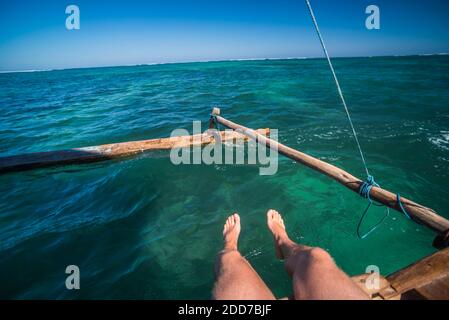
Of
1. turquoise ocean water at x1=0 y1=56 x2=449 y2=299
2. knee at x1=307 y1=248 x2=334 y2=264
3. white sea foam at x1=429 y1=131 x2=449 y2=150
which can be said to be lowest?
turquoise ocean water at x1=0 y1=56 x2=449 y2=299

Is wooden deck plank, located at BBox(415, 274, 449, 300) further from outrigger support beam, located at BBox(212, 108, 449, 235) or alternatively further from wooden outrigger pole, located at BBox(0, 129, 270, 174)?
wooden outrigger pole, located at BBox(0, 129, 270, 174)

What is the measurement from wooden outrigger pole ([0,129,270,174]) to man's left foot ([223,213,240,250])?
3497 millimetres

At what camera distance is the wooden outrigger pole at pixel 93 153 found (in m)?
6.03

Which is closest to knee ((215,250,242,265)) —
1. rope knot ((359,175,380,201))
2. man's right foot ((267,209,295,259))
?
man's right foot ((267,209,295,259))

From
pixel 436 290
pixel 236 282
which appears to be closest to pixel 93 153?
pixel 236 282

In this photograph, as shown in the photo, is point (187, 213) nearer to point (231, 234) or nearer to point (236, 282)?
point (231, 234)

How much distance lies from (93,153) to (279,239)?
218 inches

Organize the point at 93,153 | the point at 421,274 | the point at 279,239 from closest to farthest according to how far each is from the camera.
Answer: the point at 421,274 < the point at 279,239 < the point at 93,153

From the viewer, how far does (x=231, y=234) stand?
145 inches

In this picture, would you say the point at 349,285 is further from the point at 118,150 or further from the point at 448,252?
the point at 118,150

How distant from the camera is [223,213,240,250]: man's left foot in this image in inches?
131

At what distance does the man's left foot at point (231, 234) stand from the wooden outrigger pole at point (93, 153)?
3.50m

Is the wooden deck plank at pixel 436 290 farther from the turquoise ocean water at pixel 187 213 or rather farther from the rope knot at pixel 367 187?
the turquoise ocean water at pixel 187 213
